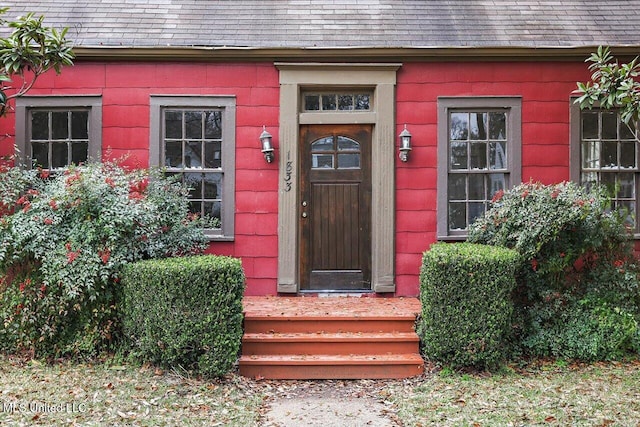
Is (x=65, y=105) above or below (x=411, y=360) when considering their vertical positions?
above

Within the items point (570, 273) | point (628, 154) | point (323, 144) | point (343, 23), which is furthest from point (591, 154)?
point (343, 23)

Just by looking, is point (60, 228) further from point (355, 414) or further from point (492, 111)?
point (492, 111)

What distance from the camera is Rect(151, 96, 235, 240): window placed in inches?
267

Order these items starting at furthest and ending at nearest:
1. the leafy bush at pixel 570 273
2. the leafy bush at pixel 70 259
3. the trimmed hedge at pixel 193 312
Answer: the leafy bush at pixel 570 273, the leafy bush at pixel 70 259, the trimmed hedge at pixel 193 312

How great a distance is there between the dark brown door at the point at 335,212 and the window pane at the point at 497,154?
159 centimetres

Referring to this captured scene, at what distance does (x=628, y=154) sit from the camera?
6867mm

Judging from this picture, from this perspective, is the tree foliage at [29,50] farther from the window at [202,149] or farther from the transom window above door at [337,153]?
the transom window above door at [337,153]

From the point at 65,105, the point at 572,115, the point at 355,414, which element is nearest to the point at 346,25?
the point at 572,115

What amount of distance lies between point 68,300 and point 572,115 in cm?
627

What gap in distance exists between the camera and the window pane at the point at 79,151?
686 cm

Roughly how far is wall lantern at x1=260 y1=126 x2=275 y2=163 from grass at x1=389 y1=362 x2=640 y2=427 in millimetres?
3234

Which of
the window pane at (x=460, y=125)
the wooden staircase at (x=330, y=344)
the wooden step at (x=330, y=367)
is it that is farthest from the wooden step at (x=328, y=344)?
the window pane at (x=460, y=125)

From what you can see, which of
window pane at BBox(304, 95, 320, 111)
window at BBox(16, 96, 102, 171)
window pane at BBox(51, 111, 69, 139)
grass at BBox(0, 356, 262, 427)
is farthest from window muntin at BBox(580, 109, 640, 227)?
window pane at BBox(51, 111, 69, 139)

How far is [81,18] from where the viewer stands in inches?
277
